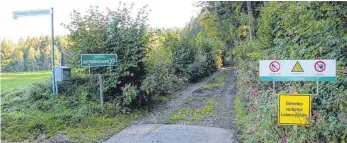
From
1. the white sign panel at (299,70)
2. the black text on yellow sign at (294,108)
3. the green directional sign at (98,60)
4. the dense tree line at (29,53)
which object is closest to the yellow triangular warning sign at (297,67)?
the white sign panel at (299,70)

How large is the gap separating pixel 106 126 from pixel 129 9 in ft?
11.9

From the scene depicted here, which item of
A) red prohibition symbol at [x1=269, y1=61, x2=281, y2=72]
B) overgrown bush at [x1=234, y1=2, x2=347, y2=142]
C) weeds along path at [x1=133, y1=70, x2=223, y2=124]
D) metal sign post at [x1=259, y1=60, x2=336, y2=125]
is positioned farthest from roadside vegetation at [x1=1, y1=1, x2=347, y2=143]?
red prohibition symbol at [x1=269, y1=61, x2=281, y2=72]

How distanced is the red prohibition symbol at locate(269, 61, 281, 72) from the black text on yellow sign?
40cm

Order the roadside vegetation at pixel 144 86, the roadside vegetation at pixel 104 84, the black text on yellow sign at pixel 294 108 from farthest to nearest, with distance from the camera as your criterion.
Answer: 1. the roadside vegetation at pixel 104 84
2. the roadside vegetation at pixel 144 86
3. the black text on yellow sign at pixel 294 108

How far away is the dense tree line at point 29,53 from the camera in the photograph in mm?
9625

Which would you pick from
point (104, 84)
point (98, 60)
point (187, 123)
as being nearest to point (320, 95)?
point (187, 123)

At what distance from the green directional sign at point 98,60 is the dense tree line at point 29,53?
2.91 meters

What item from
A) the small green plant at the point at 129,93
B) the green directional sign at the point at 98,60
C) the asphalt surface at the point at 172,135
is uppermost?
the green directional sign at the point at 98,60

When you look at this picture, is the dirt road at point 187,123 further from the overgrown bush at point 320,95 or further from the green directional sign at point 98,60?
the green directional sign at point 98,60

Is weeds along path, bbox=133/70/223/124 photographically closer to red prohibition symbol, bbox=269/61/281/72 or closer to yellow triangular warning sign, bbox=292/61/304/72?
red prohibition symbol, bbox=269/61/281/72

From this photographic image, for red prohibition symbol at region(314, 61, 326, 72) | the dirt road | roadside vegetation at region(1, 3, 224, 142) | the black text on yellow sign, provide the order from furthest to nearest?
roadside vegetation at region(1, 3, 224, 142) → the dirt road → red prohibition symbol at region(314, 61, 326, 72) → the black text on yellow sign

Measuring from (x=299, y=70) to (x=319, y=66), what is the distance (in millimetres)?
233

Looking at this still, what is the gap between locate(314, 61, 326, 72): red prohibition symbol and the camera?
3.40m

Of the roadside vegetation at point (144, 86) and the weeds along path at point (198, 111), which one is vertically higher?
the roadside vegetation at point (144, 86)
